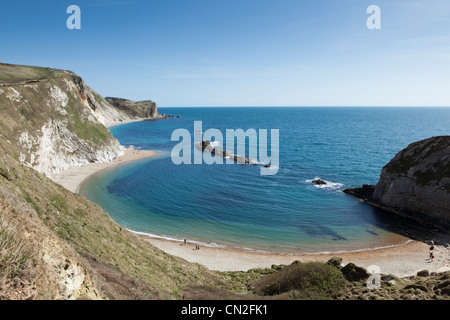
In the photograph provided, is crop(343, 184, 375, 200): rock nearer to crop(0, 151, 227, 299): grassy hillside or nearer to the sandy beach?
the sandy beach

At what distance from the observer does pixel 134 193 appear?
190 feet

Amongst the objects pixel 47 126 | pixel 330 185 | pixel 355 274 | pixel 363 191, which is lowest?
pixel 355 274

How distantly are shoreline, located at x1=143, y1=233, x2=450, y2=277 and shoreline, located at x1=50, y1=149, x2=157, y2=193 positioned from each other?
29824 millimetres

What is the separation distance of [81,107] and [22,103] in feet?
74.5

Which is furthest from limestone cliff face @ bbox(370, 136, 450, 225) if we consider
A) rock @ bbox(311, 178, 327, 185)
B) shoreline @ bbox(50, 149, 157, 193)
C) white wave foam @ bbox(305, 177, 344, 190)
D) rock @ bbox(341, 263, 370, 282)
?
shoreline @ bbox(50, 149, 157, 193)

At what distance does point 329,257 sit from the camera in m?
36.5

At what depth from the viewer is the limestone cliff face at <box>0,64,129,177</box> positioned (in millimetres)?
57109

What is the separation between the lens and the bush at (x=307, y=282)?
21.1 metres

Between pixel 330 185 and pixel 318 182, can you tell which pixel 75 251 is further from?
pixel 330 185

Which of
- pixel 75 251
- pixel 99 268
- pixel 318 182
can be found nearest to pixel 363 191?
pixel 318 182

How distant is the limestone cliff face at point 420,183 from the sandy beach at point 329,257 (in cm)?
1024

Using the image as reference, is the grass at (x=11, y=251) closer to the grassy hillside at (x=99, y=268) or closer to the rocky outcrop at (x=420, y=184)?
the grassy hillside at (x=99, y=268)

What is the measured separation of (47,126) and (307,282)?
70.4 m
